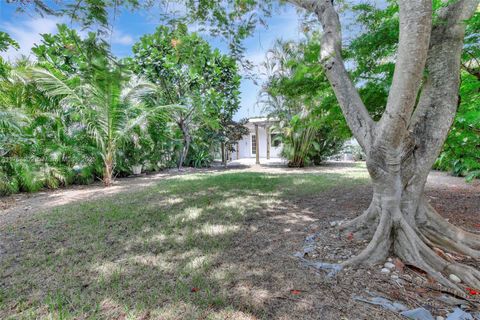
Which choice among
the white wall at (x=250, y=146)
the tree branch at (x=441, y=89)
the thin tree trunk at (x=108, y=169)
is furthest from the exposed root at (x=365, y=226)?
the white wall at (x=250, y=146)

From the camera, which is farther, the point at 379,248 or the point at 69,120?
the point at 69,120

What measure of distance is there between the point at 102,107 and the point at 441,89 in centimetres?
813

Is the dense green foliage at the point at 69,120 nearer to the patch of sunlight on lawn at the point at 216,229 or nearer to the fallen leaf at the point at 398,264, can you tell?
the patch of sunlight on lawn at the point at 216,229

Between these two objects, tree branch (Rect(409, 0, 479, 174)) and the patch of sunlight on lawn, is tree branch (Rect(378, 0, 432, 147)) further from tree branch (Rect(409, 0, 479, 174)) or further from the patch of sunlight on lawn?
the patch of sunlight on lawn

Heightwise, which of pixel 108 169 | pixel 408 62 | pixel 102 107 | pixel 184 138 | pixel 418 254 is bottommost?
pixel 418 254

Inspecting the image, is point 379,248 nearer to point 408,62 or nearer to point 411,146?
point 411,146

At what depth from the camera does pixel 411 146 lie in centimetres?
273

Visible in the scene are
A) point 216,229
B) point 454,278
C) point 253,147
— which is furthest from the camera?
point 253,147

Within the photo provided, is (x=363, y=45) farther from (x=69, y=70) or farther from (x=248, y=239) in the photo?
(x=69, y=70)

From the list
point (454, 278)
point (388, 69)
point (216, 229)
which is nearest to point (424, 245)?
point (454, 278)

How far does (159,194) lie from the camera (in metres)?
5.99

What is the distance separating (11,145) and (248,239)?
7537 millimetres

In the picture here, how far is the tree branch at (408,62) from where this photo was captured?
88.1 inches

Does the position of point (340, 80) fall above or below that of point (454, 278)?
above
